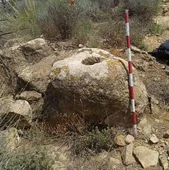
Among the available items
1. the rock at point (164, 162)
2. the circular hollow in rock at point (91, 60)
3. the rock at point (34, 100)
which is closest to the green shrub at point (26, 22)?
the rock at point (34, 100)

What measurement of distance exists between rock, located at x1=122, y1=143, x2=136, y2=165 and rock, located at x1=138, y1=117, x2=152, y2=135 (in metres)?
0.29

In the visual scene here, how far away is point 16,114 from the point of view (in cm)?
369

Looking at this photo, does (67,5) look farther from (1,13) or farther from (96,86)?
(96,86)

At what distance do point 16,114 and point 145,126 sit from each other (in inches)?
58.1

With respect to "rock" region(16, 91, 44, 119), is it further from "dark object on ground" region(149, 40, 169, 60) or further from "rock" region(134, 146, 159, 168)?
"dark object on ground" region(149, 40, 169, 60)

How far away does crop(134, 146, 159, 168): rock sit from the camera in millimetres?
3176

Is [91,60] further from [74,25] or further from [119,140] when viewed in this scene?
[74,25]

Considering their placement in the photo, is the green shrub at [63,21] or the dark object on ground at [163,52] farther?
the green shrub at [63,21]

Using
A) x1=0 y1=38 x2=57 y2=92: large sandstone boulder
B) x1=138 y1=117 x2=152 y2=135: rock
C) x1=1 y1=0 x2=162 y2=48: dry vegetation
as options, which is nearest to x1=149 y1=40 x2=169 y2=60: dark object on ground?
x1=1 y1=0 x2=162 y2=48: dry vegetation

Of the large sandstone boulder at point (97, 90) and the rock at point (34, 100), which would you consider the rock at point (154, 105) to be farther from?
the rock at point (34, 100)

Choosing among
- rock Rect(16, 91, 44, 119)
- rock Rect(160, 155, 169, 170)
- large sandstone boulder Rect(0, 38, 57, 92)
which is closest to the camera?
rock Rect(160, 155, 169, 170)

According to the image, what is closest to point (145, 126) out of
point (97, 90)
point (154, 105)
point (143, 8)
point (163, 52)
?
point (154, 105)

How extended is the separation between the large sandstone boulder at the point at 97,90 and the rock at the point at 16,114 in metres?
0.44

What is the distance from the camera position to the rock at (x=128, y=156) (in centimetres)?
323
